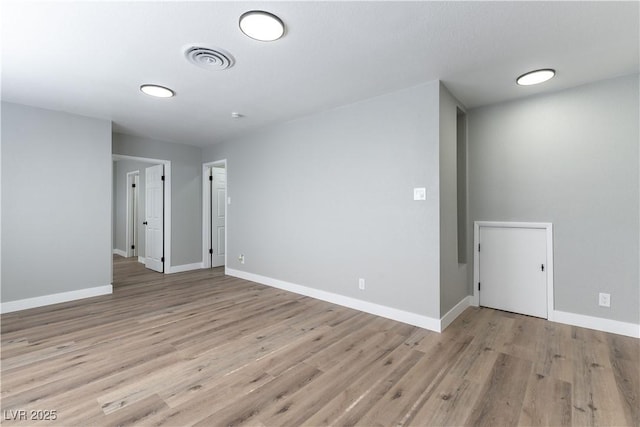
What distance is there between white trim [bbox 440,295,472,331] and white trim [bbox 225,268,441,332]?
9cm

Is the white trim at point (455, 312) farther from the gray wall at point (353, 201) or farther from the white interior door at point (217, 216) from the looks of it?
the white interior door at point (217, 216)

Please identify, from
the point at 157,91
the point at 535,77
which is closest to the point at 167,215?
the point at 157,91

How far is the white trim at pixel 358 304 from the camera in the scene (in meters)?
2.79

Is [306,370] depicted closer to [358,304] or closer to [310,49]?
[358,304]

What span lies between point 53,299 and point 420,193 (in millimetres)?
4558

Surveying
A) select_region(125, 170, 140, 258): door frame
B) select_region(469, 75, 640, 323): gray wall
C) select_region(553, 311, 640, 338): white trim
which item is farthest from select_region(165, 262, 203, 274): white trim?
select_region(553, 311, 640, 338): white trim

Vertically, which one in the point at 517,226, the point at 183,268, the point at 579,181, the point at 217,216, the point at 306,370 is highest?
the point at 579,181

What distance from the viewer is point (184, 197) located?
18.0 feet

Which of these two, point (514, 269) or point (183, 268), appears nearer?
point (514, 269)

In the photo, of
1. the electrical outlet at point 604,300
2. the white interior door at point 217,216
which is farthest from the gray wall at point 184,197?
the electrical outlet at point 604,300

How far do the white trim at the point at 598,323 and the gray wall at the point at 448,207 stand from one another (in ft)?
3.11

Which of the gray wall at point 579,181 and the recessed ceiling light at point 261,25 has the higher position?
the recessed ceiling light at point 261,25

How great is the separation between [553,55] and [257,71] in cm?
241

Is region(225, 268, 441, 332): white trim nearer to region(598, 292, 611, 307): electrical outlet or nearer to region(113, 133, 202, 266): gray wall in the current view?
region(598, 292, 611, 307): electrical outlet
